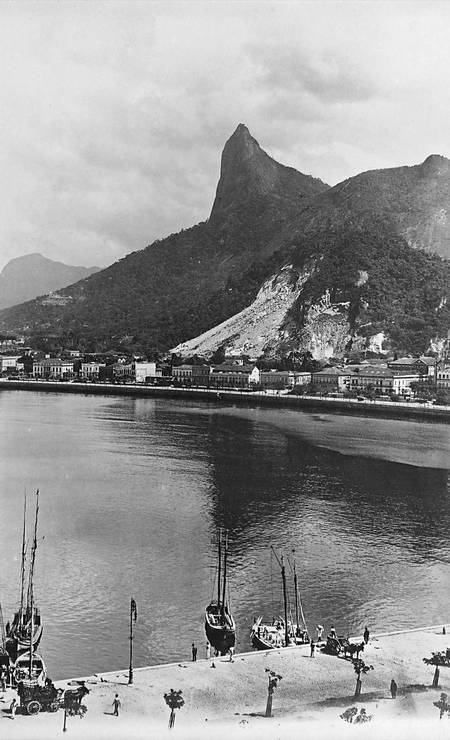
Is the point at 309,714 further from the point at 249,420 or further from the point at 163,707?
the point at 249,420

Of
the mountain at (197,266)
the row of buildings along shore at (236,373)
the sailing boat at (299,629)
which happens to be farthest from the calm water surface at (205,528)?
the mountain at (197,266)

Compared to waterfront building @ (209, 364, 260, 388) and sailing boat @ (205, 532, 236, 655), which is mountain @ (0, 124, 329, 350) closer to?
waterfront building @ (209, 364, 260, 388)

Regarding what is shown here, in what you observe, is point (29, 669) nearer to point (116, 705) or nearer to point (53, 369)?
point (116, 705)

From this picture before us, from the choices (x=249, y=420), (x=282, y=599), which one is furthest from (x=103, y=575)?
(x=249, y=420)

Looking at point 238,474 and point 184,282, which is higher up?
point 184,282

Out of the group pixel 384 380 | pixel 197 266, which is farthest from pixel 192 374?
pixel 197 266
